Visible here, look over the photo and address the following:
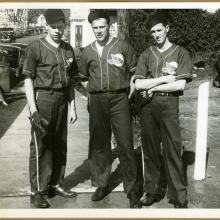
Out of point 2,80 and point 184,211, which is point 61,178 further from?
point 2,80

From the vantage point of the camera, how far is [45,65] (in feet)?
12.2

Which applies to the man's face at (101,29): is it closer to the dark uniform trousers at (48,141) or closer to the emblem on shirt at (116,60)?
the emblem on shirt at (116,60)

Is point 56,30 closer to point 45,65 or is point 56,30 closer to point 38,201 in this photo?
point 45,65

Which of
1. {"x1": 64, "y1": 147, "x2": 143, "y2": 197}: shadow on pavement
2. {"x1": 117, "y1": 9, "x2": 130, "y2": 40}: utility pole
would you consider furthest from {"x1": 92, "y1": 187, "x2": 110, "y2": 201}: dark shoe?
{"x1": 117, "y1": 9, "x2": 130, "y2": 40}: utility pole

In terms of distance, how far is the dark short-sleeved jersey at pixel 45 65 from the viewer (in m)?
3.67

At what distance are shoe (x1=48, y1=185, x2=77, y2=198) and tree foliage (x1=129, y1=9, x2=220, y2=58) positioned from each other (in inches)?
68.2

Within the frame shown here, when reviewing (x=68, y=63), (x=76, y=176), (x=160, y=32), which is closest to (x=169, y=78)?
(x=160, y=32)

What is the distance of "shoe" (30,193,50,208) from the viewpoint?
3771mm

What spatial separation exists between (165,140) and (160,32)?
0.79 meters

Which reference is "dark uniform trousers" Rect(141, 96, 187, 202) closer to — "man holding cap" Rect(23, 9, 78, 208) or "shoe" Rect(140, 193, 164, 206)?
"shoe" Rect(140, 193, 164, 206)

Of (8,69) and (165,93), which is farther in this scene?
(8,69)

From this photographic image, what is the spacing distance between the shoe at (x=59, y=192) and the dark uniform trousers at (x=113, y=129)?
1.21 ft

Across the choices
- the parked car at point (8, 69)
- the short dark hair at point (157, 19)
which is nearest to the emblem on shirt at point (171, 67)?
the short dark hair at point (157, 19)
